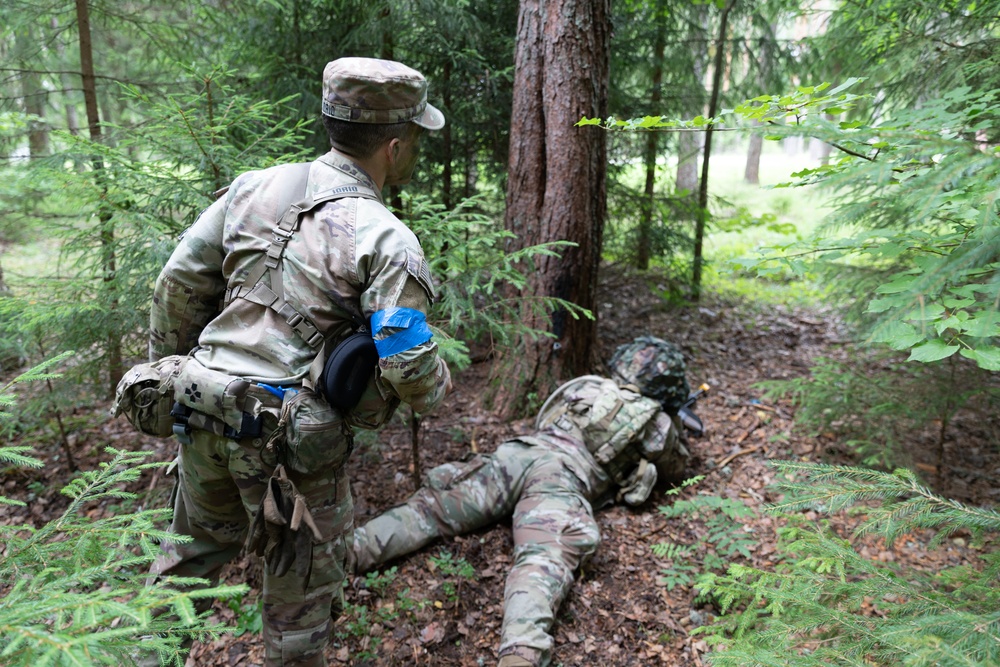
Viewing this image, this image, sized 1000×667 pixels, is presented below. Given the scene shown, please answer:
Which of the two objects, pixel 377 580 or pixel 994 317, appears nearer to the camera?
pixel 994 317

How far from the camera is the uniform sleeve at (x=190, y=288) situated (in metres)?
2.63

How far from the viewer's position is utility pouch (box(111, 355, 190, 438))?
8.33ft

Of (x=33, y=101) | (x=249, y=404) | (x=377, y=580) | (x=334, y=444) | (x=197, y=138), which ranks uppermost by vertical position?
(x=33, y=101)

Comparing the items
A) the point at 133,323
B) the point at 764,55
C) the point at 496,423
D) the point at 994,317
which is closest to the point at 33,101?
the point at 133,323

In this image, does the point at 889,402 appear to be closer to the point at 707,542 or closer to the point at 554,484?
the point at 707,542

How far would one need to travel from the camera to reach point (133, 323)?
13.0 ft

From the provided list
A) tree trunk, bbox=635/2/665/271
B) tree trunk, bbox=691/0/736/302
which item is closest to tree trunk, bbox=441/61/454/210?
tree trunk, bbox=635/2/665/271

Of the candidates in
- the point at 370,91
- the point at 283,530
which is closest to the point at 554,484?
the point at 283,530

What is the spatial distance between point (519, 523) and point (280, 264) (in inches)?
94.6

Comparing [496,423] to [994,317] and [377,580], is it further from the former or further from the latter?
[994,317]

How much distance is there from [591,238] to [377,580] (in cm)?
337

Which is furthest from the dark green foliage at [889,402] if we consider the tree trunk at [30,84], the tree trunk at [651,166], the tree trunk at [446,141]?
the tree trunk at [30,84]

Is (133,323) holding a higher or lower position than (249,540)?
higher

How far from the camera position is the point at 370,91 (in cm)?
245
